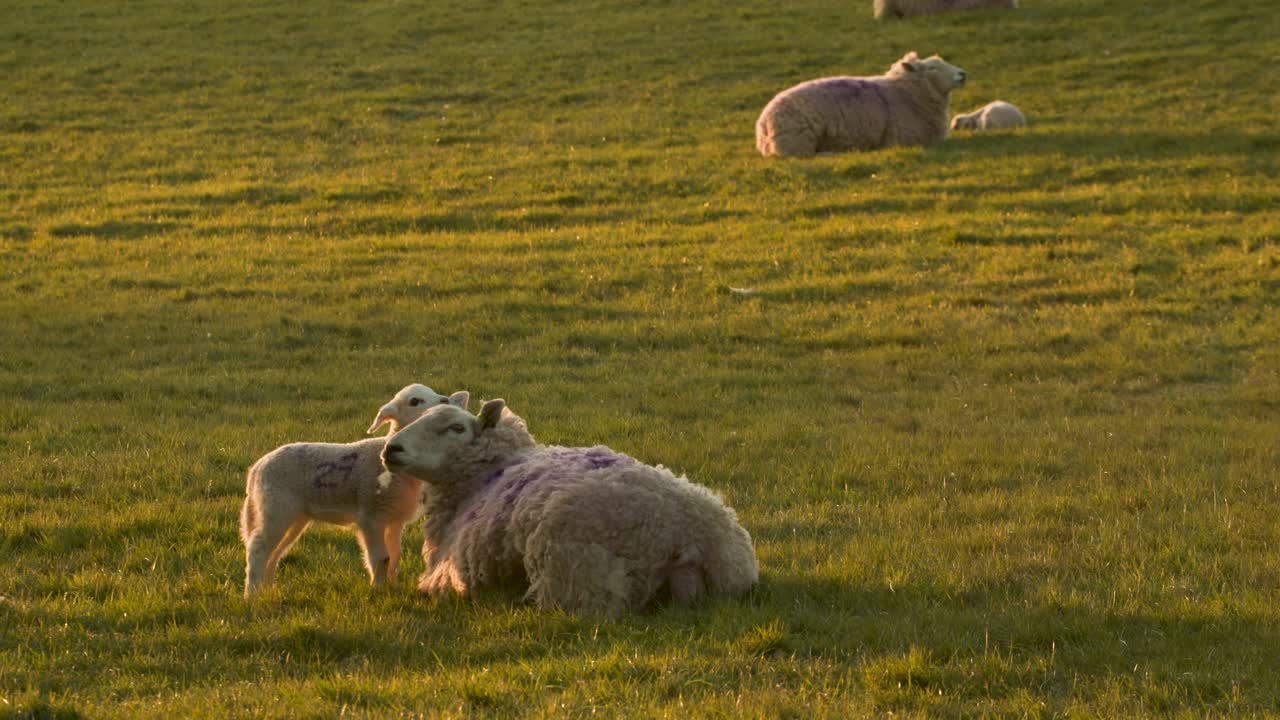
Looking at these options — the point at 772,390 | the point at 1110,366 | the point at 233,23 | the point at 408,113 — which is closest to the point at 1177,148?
the point at 1110,366

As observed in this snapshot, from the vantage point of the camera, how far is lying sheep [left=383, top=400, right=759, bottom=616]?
728 centimetres

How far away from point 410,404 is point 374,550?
37.0 inches

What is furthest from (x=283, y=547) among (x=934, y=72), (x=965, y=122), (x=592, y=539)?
(x=965, y=122)

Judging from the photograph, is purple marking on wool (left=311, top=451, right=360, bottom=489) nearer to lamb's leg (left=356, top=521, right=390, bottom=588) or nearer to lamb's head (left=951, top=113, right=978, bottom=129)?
lamb's leg (left=356, top=521, right=390, bottom=588)

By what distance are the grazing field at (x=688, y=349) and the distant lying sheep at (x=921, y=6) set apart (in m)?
0.75

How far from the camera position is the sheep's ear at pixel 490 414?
8.20 m

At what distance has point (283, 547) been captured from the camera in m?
8.54

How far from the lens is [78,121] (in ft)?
95.4

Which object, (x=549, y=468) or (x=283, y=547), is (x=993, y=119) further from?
(x=283, y=547)

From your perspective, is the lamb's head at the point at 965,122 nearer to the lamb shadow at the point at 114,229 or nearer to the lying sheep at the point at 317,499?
the lamb shadow at the point at 114,229

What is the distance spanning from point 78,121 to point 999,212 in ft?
61.3

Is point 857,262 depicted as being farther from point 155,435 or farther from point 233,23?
point 233,23

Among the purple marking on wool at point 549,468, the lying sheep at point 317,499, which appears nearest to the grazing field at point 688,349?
the lying sheep at point 317,499

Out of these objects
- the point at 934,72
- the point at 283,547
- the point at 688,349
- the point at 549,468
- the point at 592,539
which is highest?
the point at 934,72
